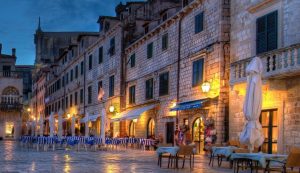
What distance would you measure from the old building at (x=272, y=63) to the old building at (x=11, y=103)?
170 feet

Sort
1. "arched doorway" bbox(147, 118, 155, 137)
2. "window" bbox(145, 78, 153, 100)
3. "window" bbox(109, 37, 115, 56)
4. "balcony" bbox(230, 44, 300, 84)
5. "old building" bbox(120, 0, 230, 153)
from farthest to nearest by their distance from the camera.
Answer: "window" bbox(109, 37, 115, 56)
"window" bbox(145, 78, 153, 100)
"arched doorway" bbox(147, 118, 155, 137)
"old building" bbox(120, 0, 230, 153)
"balcony" bbox(230, 44, 300, 84)

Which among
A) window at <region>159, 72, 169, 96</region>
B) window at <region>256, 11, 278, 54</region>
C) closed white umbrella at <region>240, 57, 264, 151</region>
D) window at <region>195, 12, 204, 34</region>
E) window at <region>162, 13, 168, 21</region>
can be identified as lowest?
closed white umbrella at <region>240, 57, 264, 151</region>

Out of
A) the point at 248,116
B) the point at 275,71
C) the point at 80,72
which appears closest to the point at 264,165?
the point at 248,116

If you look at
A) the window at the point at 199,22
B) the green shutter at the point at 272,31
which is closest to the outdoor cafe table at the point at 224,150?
the green shutter at the point at 272,31

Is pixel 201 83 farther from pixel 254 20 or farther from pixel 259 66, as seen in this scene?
pixel 259 66

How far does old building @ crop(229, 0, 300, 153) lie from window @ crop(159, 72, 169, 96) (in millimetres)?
8187

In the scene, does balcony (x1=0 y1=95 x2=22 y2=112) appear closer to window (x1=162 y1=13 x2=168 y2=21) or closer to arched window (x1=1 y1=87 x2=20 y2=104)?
arched window (x1=1 y1=87 x2=20 y2=104)

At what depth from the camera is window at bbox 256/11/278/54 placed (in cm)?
1812

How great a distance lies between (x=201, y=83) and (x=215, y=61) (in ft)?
5.94

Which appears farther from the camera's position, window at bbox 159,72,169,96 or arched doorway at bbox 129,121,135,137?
arched doorway at bbox 129,121,135,137

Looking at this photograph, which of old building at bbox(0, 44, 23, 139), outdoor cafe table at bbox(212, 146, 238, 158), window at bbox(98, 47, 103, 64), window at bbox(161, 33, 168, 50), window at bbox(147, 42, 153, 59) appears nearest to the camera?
outdoor cafe table at bbox(212, 146, 238, 158)

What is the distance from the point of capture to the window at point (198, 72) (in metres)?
24.1

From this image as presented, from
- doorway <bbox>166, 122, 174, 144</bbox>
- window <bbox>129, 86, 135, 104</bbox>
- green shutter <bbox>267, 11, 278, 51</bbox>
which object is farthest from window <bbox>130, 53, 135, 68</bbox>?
green shutter <bbox>267, 11, 278, 51</bbox>

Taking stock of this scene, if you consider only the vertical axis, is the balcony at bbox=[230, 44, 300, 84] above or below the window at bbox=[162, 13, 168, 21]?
below
